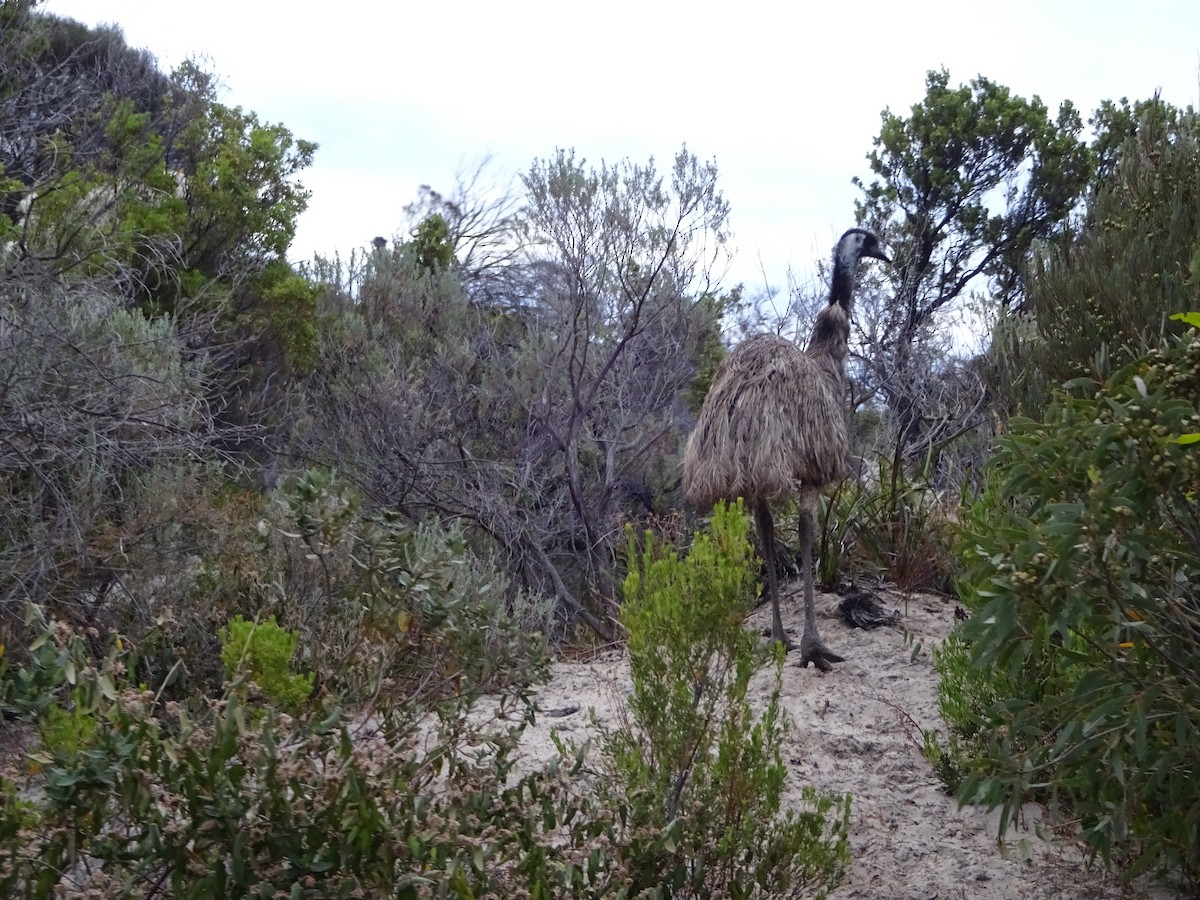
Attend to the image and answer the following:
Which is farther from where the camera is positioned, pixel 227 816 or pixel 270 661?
pixel 270 661

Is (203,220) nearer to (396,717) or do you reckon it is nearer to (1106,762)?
(396,717)

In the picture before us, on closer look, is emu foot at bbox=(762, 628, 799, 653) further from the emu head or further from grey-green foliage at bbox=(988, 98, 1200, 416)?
the emu head

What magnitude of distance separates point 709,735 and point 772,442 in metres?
2.89

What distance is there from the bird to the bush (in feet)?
10.5

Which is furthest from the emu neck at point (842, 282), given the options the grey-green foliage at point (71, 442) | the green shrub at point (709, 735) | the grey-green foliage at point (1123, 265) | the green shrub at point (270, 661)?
the green shrub at point (270, 661)

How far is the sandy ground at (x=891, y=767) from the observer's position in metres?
4.00

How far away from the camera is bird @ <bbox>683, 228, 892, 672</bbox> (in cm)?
639

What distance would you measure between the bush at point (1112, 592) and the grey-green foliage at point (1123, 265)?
188 cm

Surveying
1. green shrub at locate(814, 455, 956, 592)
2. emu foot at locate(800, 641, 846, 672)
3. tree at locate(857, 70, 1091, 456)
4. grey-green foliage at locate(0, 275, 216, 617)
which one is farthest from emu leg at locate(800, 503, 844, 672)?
tree at locate(857, 70, 1091, 456)

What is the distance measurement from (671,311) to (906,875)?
671 centimetres

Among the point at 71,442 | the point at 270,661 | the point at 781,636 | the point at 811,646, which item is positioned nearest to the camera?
the point at 270,661

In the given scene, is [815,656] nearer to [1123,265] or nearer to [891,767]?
[891,767]

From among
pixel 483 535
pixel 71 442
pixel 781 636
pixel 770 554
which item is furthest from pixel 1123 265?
pixel 483 535

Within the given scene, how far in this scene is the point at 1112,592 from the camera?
2.47 m
